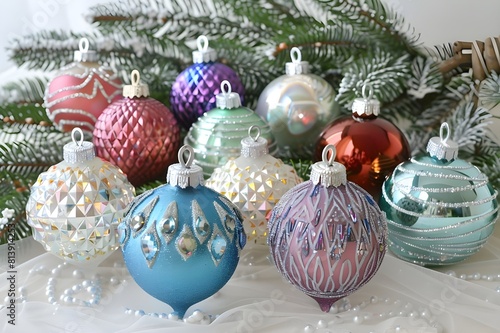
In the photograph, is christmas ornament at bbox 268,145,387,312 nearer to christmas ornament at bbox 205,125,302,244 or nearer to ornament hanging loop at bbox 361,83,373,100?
christmas ornament at bbox 205,125,302,244

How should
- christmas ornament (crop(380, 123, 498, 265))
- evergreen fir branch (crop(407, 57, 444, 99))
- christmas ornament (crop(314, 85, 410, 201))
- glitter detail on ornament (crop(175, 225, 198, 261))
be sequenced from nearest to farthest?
glitter detail on ornament (crop(175, 225, 198, 261)) < christmas ornament (crop(380, 123, 498, 265)) < christmas ornament (crop(314, 85, 410, 201)) < evergreen fir branch (crop(407, 57, 444, 99))

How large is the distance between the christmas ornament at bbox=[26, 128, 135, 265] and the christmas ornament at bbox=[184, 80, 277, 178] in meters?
0.17

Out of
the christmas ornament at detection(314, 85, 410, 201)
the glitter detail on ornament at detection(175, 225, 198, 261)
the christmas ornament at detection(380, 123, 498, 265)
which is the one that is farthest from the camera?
the christmas ornament at detection(314, 85, 410, 201)

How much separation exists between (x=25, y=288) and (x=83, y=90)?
39cm

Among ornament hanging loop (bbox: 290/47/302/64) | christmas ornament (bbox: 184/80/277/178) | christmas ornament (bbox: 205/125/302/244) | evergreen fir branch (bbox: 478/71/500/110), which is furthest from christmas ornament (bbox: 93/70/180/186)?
evergreen fir branch (bbox: 478/71/500/110)

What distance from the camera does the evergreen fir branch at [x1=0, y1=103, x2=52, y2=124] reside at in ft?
3.60

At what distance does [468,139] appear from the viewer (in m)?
1.00

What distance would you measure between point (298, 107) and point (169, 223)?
433 mm

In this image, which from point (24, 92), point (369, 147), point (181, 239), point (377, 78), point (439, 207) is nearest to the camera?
point (181, 239)

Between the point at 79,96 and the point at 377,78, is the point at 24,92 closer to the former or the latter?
the point at 79,96

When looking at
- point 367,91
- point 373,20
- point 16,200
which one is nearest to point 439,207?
point 367,91

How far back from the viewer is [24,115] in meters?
1.12

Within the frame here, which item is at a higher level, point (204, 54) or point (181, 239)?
point (204, 54)

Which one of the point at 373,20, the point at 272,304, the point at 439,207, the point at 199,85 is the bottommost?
the point at 272,304
